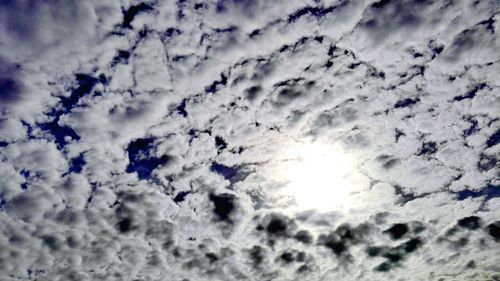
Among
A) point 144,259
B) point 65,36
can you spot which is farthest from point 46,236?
point 65,36

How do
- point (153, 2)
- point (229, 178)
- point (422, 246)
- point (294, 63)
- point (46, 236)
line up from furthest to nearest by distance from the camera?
A: point (422, 246) < point (46, 236) < point (229, 178) < point (294, 63) < point (153, 2)

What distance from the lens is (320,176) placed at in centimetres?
884

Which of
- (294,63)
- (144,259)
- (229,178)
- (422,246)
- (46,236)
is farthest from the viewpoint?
(422,246)

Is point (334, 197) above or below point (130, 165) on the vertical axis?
below

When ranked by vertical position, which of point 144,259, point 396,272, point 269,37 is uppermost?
point 269,37

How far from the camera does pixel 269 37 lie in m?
5.54

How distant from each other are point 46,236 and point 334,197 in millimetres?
8363

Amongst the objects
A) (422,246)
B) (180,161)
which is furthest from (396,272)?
(180,161)

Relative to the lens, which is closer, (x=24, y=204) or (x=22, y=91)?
(x=22, y=91)

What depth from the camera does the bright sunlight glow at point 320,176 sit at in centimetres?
805

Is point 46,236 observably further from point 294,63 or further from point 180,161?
point 294,63

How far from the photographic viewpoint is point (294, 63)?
5.96 meters

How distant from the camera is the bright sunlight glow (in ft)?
26.4

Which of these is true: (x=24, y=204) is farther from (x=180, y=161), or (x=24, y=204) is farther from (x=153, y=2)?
(x=153, y=2)
